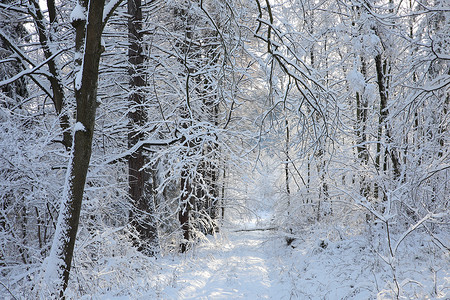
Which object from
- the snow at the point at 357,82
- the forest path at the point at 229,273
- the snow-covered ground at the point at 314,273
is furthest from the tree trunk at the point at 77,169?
the snow at the point at 357,82

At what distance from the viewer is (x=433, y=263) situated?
5.62 meters

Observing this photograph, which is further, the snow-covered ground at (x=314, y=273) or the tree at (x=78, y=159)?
the snow-covered ground at (x=314, y=273)

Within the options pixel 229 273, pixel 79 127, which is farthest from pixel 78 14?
pixel 229 273

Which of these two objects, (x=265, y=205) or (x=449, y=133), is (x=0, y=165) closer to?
(x=449, y=133)

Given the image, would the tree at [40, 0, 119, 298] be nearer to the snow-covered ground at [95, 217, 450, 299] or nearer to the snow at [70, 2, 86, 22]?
the snow at [70, 2, 86, 22]

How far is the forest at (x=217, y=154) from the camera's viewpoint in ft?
11.7

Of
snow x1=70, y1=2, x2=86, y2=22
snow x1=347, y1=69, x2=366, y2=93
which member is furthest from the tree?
snow x1=347, y1=69, x2=366, y2=93

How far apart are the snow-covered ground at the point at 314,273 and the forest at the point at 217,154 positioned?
49 millimetres

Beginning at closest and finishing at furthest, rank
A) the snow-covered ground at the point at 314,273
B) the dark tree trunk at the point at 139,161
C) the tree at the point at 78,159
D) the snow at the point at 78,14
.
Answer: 1. the tree at the point at 78,159
2. the snow at the point at 78,14
3. the snow-covered ground at the point at 314,273
4. the dark tree trunk at the point at 139,161

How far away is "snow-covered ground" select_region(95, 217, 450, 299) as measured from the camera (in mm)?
5328

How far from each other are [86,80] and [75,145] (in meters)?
0.77

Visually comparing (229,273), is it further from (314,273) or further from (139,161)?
(139,161)

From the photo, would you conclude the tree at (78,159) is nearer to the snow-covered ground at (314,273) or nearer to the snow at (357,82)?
the snow-covered ground at (314,273)

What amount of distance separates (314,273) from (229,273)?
226 cm
